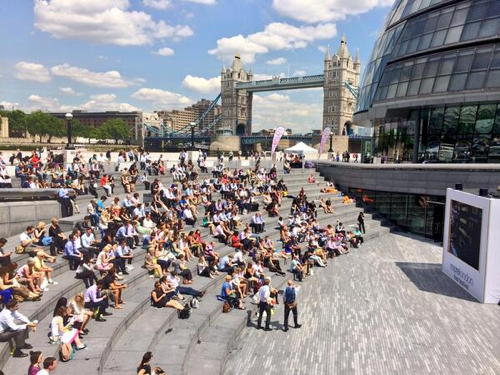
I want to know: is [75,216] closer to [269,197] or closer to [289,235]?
[289,235]

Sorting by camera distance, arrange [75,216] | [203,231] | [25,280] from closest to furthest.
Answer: [25,280], [75,216], [203,231]

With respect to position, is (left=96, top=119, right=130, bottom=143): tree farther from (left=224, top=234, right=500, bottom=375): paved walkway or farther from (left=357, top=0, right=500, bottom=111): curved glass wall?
(left=224, top=234, right=500, bottom=375): paved walkway

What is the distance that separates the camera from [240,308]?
46.0ft

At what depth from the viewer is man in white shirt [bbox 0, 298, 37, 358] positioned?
29.3 feet

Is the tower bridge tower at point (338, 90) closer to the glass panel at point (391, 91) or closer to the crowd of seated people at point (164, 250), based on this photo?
the glass panel at point (391, 91)

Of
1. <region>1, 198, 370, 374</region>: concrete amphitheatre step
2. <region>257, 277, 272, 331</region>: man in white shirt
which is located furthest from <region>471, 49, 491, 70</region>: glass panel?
<region>1, 198, 370, 374</region>: concrete amphitheatre step

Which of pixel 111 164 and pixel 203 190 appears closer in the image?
pixel 203 190

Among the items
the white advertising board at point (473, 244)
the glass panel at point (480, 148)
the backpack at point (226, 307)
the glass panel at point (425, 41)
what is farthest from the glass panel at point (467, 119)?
the backpack at point (226, 307)

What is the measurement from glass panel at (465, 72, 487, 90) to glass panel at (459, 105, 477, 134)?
1855 millimetres

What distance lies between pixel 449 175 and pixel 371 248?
6.82m

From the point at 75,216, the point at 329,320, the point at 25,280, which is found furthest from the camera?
the point at 75,216

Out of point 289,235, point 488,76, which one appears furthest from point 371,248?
point 488,76

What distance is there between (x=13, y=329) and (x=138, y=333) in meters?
3.00

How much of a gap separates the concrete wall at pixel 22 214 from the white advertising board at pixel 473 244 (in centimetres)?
1700
